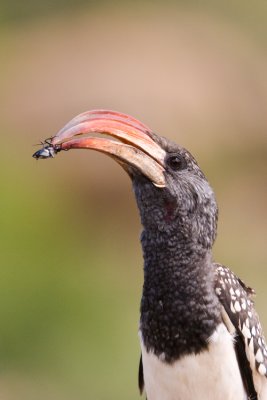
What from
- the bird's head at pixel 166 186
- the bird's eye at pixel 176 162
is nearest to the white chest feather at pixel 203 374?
the bird's head at pixel 166 186

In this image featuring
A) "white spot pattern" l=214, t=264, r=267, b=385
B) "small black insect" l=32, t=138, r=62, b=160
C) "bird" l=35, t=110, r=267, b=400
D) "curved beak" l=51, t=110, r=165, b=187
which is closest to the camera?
"curved beak" l=51, t=110, r=165, b=187

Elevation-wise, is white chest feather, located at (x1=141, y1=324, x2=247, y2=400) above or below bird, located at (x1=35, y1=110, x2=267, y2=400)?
below

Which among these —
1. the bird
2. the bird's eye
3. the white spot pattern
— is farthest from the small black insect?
the white spot pattern

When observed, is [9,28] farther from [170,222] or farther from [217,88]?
[170,222]

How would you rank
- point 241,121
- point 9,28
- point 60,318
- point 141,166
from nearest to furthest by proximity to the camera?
point 141,166, point 60,318, point 241,121, point 9,28

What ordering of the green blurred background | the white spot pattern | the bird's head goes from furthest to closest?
the green blurred background, the white spot pattern, the bird's head

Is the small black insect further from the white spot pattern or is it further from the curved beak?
the white spot pattern

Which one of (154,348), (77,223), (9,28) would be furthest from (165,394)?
(9,28)
